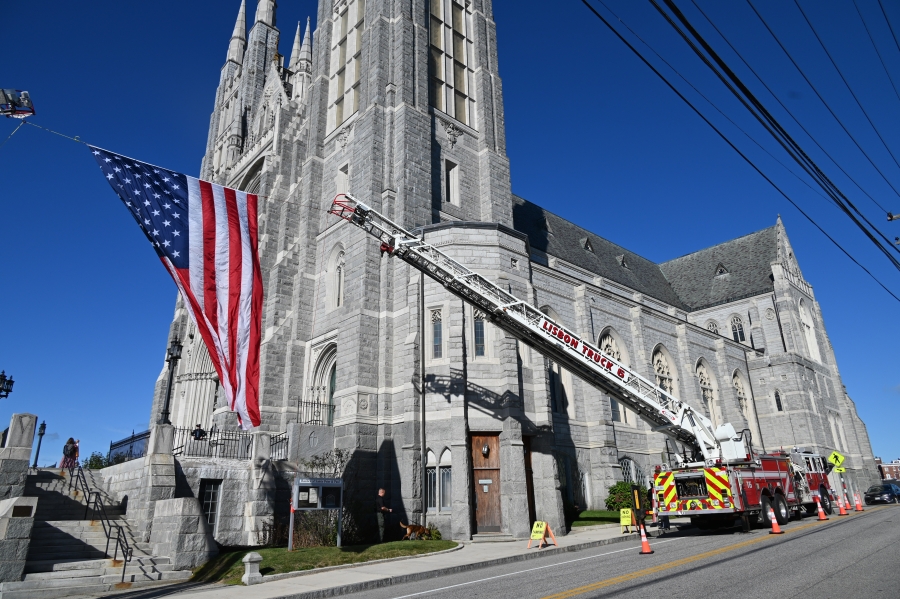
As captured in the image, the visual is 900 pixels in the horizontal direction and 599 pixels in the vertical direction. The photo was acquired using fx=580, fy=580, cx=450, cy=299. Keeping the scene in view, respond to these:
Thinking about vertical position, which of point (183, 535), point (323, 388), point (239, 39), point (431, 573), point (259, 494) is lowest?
point (431, 573)

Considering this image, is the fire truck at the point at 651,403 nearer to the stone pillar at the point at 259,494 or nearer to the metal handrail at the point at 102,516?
the stone pillar at the point at 259,494

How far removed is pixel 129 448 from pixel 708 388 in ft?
117

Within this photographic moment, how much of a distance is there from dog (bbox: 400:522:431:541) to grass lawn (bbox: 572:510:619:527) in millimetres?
7124

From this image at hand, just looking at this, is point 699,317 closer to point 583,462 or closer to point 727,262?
point 727,262

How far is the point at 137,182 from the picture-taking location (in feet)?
44.8

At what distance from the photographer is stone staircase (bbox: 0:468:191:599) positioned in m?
11.0

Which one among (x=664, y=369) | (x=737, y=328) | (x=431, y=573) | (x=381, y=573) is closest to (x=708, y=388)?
(x=664, y=369)

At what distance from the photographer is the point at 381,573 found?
11.6 m

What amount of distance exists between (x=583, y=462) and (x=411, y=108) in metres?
18.4

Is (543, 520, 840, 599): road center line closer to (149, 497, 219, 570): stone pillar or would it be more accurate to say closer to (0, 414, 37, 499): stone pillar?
(149, 497, 219, 570): stone pillar

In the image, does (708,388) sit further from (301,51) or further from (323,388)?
(301,51)

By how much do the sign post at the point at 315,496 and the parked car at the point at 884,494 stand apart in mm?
31759

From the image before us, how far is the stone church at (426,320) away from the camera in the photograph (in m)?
19.2

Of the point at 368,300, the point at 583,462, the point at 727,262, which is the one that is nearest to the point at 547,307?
the point at 583,462
